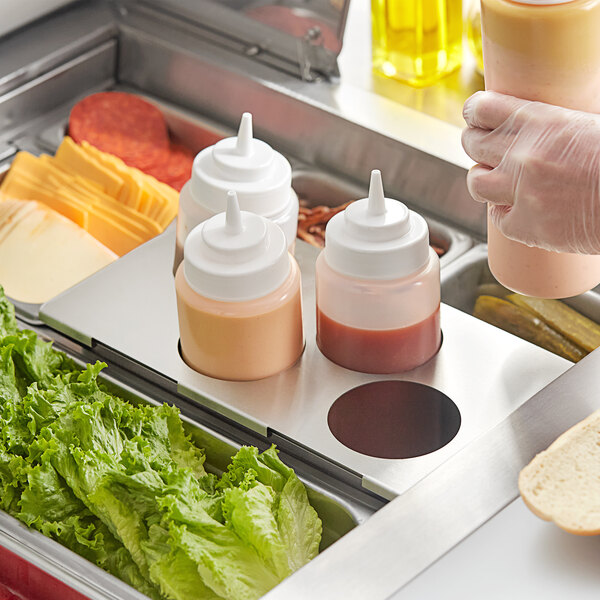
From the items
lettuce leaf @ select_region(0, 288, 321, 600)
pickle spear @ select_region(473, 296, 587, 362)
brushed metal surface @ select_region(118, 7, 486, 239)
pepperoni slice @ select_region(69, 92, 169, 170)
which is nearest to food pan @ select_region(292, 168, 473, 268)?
brushed metal surface @ select_region(118, 7, 486, 239)

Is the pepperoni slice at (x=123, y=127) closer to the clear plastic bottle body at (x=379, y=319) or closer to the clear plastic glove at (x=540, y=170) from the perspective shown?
the clear plastic bottle body at (x=379, y=319)

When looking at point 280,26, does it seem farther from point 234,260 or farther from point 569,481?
point 569,481

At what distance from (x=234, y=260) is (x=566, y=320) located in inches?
22.2

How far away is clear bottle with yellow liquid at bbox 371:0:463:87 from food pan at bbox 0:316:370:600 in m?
0.80

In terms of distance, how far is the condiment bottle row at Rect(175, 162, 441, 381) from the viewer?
128 cm

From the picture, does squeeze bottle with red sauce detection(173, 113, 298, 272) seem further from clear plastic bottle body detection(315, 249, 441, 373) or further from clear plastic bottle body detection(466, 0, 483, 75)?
clear plastic bottle body detection(466, 0, 483, 75)

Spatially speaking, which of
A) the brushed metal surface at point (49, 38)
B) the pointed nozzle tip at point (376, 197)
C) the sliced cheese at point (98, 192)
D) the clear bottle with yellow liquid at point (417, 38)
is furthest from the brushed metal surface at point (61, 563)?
the clear bottle with yellow liquid at point (417, 38)

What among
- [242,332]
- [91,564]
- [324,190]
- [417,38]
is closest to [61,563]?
[91,564]

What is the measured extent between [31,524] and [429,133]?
943mm

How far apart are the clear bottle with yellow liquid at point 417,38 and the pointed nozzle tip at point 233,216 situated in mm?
702

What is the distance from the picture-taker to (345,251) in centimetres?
128

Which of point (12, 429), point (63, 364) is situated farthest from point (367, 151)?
point (12, 429)

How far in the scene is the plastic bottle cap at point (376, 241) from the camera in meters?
1.28

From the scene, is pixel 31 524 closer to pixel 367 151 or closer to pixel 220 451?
pixel 220 451
